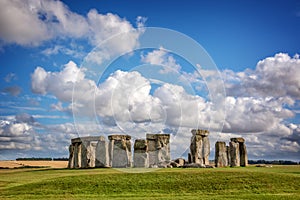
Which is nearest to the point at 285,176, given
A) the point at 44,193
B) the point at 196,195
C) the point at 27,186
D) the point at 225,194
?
the point at 225,194

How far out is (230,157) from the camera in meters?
44.7

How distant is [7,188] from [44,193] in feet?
13.0

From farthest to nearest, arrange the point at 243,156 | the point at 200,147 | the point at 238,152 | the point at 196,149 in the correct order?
the point at 243,156 < the point at 238,152 < the point at 200,147 < the point at 196,149

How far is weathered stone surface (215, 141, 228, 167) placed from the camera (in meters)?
42.7

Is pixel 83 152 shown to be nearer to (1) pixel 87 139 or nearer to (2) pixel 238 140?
(1) pixel 87 139

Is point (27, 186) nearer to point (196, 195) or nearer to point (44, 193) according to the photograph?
point (44, 193)

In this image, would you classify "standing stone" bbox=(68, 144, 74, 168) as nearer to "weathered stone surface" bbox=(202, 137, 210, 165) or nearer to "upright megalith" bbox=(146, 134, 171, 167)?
"upright megalith" bbox=(146, 134, 171, 167)

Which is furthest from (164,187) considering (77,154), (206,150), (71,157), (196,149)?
(71,157)

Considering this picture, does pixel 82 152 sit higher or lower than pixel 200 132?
lower

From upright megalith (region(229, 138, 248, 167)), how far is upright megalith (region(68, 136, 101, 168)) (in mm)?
16811

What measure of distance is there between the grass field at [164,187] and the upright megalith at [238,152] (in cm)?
1611

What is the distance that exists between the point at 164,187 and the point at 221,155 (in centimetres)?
1858

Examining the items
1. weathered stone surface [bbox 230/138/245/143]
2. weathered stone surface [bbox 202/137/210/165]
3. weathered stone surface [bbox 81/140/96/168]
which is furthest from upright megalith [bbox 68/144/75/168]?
weathered stone surface [bbox 230/138/245/143]

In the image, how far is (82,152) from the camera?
146ft
